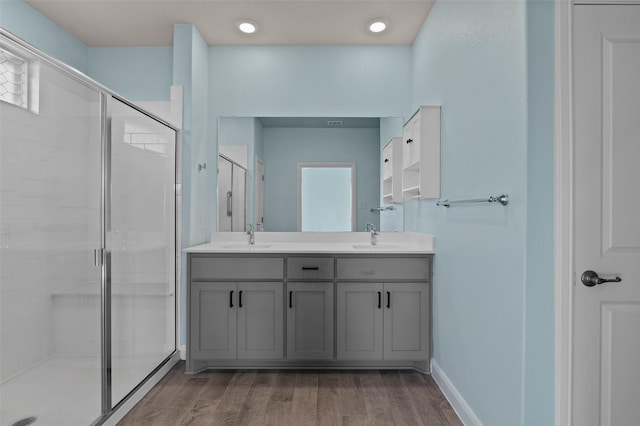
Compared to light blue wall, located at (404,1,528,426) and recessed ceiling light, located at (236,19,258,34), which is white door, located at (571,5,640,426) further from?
recessed ceiling light, located at (236,19,258,34)

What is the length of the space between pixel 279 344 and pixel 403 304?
2.90 feet

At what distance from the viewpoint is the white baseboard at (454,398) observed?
191 centimetres

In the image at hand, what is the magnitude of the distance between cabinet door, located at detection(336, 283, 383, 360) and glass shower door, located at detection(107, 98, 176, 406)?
4.02ft

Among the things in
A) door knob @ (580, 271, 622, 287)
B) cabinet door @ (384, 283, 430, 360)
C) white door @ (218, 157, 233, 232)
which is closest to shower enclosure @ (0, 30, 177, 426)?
white door @ (218, 157, 233, 232)

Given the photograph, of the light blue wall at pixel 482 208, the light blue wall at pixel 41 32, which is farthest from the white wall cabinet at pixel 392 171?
the light blue wall at pixel 41 32

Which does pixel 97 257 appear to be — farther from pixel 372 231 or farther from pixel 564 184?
pixel 564 184

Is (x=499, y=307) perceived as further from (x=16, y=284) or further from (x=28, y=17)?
(x=28, y=17)

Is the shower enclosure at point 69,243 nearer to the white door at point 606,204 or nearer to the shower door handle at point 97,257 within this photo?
the shower door handle at point 97,257

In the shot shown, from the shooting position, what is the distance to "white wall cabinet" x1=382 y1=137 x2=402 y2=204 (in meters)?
3.04

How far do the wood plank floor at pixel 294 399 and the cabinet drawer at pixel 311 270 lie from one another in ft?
2.18

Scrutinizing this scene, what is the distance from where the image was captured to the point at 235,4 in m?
2.60

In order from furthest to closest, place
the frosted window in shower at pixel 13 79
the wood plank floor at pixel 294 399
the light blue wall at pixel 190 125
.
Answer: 1. the light blue wall at pixel 190 125
2. the wood plank floor at pixel 294 399
3. the frosted window in shower at pixel 13 79

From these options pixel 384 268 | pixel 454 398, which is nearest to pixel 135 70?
pixel 384 268

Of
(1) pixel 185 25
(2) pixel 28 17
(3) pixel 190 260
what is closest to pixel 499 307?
(3) pixel 190 260
